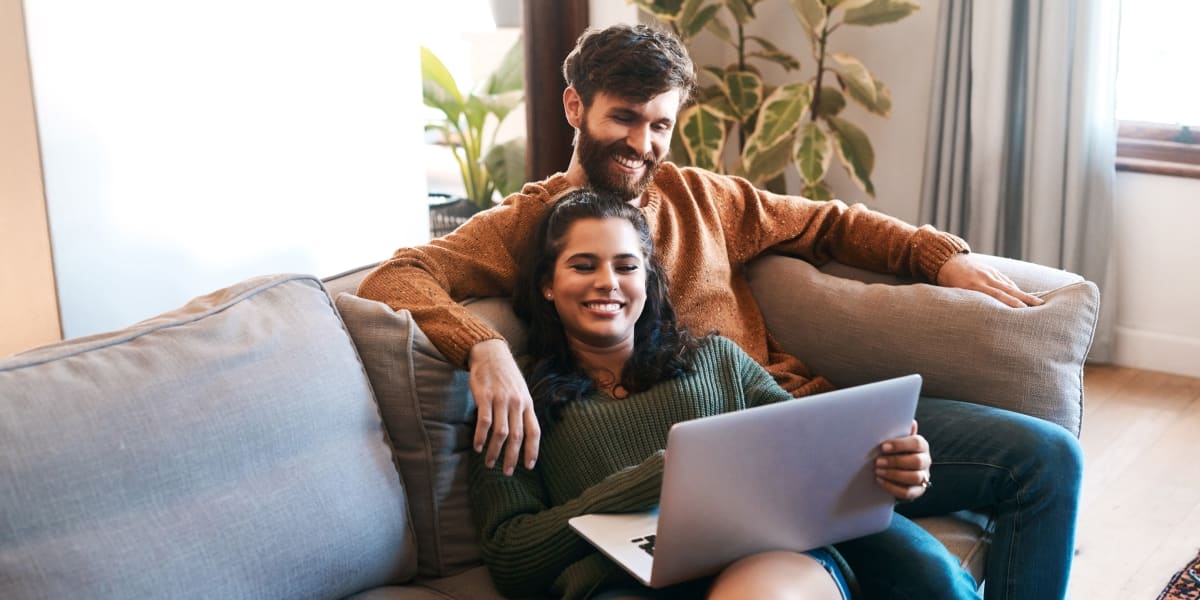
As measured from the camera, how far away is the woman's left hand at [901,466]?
1415 millimetres

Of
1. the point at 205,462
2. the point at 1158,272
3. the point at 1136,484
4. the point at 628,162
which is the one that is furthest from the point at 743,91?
the point at 205,462

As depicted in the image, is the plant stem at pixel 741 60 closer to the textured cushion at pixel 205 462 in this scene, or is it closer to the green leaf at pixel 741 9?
the green leaf at pixel 741 9

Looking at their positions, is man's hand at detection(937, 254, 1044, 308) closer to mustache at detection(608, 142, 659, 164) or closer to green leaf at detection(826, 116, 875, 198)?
mustache at detection(608, 142, 659, 164)

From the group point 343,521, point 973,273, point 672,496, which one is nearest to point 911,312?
point 973,273

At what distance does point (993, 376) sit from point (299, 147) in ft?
5.89

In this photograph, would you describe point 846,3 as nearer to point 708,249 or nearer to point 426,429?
point 708,249

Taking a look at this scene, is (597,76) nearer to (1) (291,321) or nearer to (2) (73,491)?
(1) (291,321)

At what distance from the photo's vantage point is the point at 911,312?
1.94m

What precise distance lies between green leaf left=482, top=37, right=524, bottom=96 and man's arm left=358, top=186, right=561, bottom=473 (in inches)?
75.1

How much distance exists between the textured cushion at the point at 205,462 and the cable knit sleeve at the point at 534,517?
12 cm

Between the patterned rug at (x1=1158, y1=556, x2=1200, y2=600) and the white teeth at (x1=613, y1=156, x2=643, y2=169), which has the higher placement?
the white teeth at (x1=613, y1=156, x2=643, y2=169)

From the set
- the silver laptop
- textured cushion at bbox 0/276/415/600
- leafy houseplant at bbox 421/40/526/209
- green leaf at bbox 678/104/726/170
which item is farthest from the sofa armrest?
leafy houseplant at bbox 421/40/526/209

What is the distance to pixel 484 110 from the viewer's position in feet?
12.4

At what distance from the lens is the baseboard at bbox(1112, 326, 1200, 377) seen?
3.43 m
